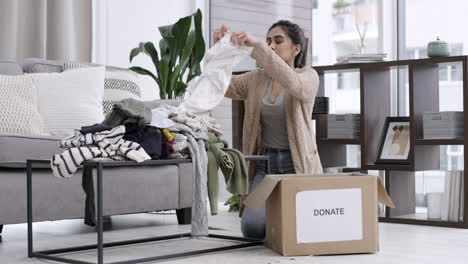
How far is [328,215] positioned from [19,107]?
1.59m

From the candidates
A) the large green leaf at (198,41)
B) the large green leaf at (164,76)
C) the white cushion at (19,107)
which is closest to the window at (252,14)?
the large green leaf at (198,41)

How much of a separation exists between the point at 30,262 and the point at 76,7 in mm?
2498

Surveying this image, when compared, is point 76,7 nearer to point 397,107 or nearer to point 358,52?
point 358,52

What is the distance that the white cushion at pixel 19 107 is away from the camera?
10.5ft

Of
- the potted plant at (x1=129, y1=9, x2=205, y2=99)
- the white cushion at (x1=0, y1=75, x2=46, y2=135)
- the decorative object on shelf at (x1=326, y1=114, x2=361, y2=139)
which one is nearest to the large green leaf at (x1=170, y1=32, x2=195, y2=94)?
the potted plant at (x1=129, y1=9, x2=205, y2=99)

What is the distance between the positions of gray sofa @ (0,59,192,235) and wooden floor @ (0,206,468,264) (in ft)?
0.49

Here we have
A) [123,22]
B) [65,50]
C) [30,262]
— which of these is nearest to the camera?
[30,262]

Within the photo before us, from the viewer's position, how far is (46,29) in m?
4.40

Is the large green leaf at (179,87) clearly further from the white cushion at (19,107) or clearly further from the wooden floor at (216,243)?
the white cushion at (19,107)

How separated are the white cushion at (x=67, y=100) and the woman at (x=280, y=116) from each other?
2.60 feet

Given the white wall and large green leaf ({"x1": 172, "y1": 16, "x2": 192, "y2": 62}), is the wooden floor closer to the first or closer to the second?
large green leaf ({"x1": 172, "y1": 16, "x2": 192, "y2": 62})

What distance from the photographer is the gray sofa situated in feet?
9.08

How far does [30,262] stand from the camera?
2.45 m

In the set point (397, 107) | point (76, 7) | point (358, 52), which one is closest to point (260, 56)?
A: point (358, 52)
